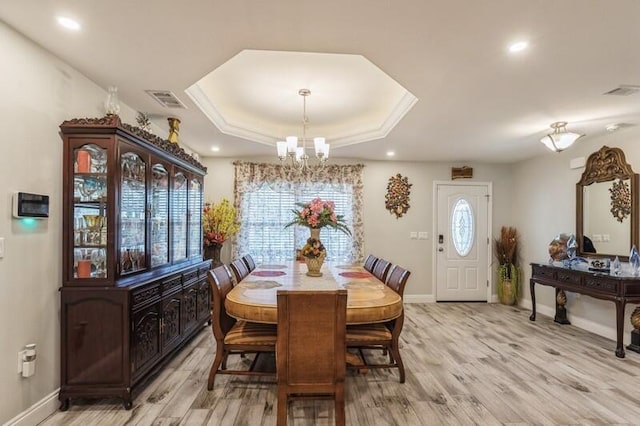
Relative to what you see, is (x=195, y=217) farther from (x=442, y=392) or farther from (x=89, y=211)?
(x=442, y=392)

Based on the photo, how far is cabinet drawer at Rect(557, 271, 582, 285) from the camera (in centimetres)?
412

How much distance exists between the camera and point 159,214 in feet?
10.9

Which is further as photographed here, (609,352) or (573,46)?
(609,352)

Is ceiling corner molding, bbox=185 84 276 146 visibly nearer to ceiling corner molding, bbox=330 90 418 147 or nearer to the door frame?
ceiling corner molding, bbox=330 90 418 147

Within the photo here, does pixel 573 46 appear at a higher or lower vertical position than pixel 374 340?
higher

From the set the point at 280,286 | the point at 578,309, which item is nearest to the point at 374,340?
the point at 280,286

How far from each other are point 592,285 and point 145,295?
4589mm

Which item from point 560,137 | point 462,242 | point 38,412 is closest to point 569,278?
point 560,137

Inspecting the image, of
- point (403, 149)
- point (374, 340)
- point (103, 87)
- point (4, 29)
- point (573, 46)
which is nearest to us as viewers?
point (4, 29)

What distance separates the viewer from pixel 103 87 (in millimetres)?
2961

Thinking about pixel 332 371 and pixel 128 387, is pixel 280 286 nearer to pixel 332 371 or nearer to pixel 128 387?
pixel 332 371

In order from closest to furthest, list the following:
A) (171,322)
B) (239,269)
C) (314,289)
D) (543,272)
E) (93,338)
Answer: (93,338), (314,289), (171,322), (239,269), (543,272)

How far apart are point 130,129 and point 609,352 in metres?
5.08

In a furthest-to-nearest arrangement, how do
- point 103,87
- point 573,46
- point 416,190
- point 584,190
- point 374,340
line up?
point 416,190 < point 584,190 < point 103,87 < point 374,340 < point 573,46
